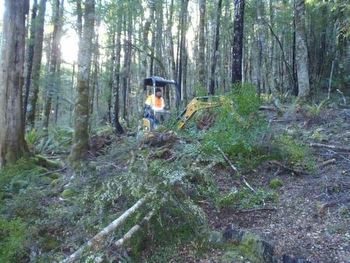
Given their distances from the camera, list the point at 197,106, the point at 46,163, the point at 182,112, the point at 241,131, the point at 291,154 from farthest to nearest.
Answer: the point at 182,112, the point at 197,106, the point at 46,163, the point at 291,154, the point at 241,131

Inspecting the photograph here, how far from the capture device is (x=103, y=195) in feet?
18.3

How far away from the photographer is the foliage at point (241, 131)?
7426 mm

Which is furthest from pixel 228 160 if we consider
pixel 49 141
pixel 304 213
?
pixel 49 141

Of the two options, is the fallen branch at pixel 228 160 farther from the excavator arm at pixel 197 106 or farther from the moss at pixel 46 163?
the moss at pixel 46 163

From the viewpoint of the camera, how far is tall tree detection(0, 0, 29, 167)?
8.66 m

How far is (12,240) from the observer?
15.9 ft

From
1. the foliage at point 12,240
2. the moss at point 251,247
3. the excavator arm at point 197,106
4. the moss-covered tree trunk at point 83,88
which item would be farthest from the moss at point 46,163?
the moss at point 251,247

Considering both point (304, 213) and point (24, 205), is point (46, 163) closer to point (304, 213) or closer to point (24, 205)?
point (24, 205)

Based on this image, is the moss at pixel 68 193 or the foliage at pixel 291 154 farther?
the foliage at pixel 291 154

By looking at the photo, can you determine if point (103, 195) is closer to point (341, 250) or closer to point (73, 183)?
point (73, 183)

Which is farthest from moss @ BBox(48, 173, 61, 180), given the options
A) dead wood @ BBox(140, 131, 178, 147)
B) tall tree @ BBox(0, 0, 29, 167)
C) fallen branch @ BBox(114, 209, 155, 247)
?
fallen branch @ BBox(114, 209, 155, 247)

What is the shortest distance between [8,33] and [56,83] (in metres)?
9.01

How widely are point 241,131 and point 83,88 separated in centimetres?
334

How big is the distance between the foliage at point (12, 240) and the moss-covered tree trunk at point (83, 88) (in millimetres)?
3024
